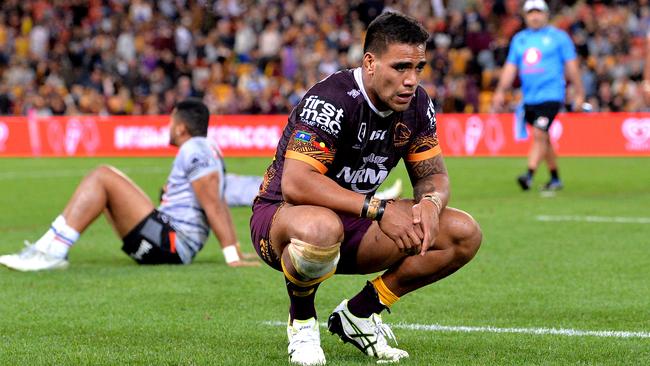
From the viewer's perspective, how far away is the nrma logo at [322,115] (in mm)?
5387

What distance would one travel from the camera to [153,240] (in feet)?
29.6

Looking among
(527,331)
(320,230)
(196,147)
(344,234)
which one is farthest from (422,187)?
(196,147)

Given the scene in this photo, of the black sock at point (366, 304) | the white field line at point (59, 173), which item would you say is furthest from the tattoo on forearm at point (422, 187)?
the white field line at point (59, 173)

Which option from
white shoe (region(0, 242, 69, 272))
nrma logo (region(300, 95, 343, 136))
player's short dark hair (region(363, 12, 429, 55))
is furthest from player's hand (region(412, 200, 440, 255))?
white shoe (region(0, 242, 69, 272))

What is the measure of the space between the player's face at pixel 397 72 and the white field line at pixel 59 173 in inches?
607

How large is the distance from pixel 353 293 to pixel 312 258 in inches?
107

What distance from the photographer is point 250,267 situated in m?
9.16

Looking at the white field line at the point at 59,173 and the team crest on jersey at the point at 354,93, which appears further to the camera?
the white field line at the point at 59,173

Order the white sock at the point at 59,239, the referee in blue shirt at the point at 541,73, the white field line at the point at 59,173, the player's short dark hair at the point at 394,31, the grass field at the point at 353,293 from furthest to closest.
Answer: the white field line at the point at 59,173 < the referee in blue shirt at the point at 541,73 < the white sock at the point at 59,239 < the grass field at the point at 353,293 < the player's short dark hair at the point at 394,31

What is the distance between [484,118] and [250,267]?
15.9 meters

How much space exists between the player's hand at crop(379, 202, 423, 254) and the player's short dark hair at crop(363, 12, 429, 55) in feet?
2.50

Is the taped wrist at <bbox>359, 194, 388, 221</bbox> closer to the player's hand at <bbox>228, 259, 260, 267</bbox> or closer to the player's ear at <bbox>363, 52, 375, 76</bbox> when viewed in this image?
the player's ear at <bbox>363, 52, 375, 76</bbox>

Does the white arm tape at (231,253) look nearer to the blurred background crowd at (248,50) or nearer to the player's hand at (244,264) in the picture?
the player's hand at (244,264)

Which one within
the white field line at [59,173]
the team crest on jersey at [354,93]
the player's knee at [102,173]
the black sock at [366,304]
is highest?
the team crest on jersey at [354,93]
